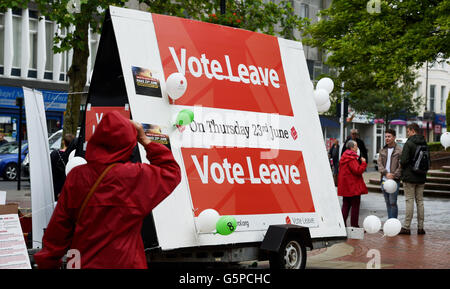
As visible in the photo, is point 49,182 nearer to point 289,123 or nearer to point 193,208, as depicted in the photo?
point 193,208

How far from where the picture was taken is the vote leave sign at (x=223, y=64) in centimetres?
744

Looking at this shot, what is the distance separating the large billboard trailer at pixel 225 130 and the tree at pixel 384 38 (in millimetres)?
12607

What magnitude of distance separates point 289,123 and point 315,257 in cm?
293

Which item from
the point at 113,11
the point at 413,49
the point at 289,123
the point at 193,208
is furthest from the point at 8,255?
the point at 413,49

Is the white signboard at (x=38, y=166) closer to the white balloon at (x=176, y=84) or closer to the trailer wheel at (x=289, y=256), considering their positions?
the white balloon at (x=176, y=84)

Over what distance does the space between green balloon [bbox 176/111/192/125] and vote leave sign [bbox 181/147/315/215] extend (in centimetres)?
33

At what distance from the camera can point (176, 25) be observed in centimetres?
753

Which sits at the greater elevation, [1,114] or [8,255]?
[1,114]

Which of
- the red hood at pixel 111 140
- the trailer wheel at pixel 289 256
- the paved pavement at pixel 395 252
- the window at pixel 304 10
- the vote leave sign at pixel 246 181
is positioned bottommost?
the paved pavement at pixel 395 252

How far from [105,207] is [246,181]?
151 inches

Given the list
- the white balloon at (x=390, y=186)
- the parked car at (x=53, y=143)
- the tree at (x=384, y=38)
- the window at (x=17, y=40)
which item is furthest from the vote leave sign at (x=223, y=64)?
the window at (x=17, y=40)

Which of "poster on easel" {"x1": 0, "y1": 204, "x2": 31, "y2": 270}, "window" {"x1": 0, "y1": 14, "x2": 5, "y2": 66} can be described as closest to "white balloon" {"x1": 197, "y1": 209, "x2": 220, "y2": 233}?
"poster on easel" {"x1": 0, "y1": 204, "x2": 31, "y2": 270}

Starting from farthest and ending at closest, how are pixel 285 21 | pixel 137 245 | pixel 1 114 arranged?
pixel 1 114
pixel 285 21
pixel 137 245

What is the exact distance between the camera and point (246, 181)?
25.6 feet
